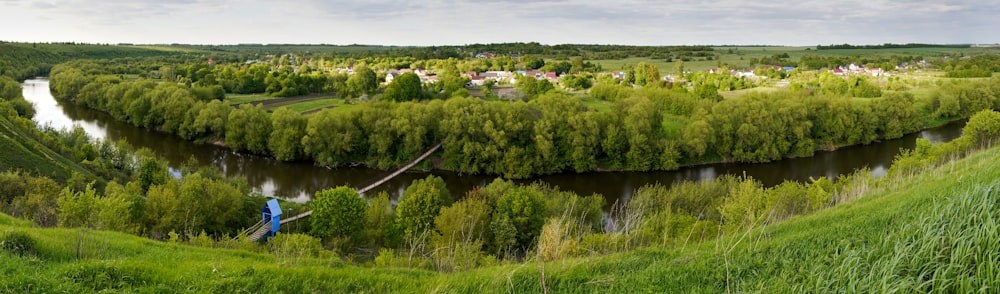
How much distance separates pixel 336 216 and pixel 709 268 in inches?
569

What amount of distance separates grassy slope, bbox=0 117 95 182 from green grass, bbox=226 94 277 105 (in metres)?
30.3

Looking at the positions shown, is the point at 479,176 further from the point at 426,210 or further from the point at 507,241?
the point at 507,241

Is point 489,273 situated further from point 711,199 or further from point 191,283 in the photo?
point 711,199

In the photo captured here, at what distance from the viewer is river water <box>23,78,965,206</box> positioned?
104ft

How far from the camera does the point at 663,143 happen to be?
36875 millimetres

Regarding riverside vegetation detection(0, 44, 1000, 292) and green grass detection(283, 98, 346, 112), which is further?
green grass detection(283, 98, 346, 112)

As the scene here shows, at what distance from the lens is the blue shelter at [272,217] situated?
1956 cm

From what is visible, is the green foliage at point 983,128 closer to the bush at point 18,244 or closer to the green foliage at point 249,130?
the bush at point 18,244

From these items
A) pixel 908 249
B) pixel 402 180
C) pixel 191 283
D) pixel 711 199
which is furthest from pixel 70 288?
pixel 402 180

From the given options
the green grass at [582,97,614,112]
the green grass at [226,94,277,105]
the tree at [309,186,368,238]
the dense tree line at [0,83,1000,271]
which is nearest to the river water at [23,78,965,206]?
the dense tree line at [0,83,1000,271]

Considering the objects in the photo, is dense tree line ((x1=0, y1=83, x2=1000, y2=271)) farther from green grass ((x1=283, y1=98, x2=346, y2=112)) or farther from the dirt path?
the dirt path

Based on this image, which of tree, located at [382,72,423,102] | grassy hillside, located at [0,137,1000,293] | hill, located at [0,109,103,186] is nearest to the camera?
grassy hillside, located at [0,137,1000,293]

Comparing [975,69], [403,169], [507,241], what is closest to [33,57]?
[403,169]

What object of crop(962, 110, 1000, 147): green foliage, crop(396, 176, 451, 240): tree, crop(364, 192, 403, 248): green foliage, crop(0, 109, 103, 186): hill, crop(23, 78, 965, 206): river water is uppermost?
crop(962, 110, 1000, 147): green foliage
